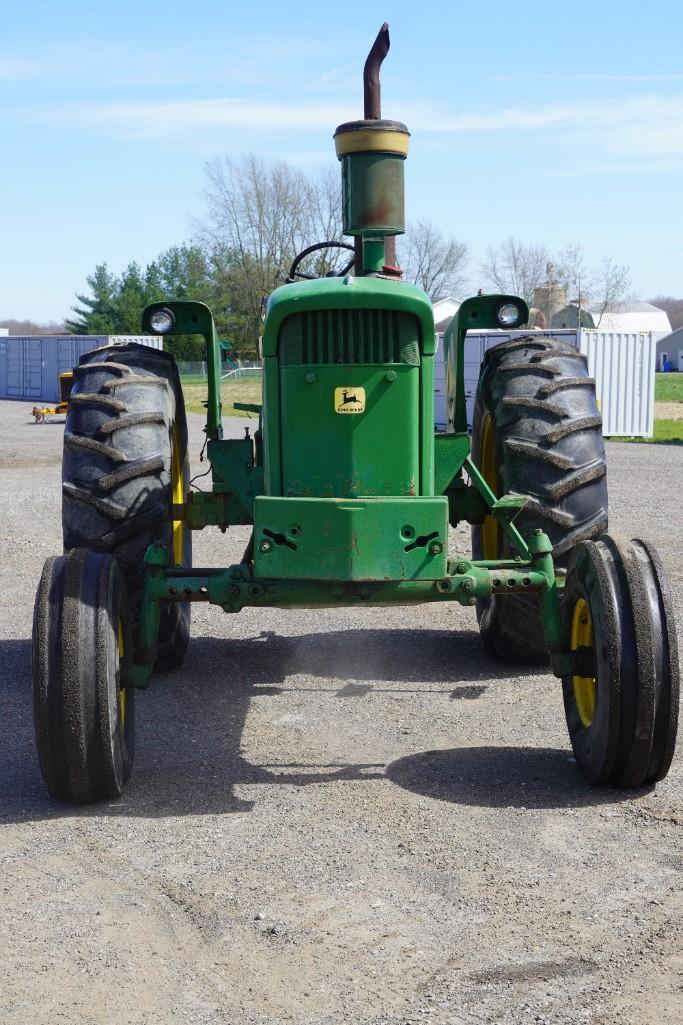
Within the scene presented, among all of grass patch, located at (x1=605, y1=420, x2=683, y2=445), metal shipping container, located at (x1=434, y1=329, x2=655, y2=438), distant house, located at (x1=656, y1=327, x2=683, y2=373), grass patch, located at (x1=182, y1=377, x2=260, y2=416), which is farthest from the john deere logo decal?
distant house, located at (x1=656, y1=327, x2=683, y2=373)

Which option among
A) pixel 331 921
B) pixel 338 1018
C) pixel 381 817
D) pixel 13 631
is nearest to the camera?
pixel 338 1018

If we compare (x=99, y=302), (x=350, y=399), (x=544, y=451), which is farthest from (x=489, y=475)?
(x=99, y=302)

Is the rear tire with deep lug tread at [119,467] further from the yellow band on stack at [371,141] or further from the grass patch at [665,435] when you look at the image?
the grass patch at [665,435]

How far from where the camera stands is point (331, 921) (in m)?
4.01

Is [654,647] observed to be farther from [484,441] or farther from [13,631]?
[13,631]

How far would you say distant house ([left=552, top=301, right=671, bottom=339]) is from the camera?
83.1 metres

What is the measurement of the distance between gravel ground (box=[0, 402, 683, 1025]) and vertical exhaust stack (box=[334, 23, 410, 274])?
2.42 metres

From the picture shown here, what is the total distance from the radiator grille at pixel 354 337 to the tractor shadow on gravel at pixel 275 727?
1.77 metres

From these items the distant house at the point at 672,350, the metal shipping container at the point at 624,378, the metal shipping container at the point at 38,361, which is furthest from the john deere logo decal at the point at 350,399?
the distant house at the point at 672,350

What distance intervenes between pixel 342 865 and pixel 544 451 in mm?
2665

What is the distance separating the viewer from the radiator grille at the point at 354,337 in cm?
545

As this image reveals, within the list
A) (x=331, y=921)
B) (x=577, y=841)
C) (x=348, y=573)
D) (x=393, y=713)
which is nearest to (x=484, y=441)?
(x=393, y=713)

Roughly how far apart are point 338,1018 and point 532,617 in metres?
3.75

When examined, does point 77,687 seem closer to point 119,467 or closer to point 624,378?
point 119,467
